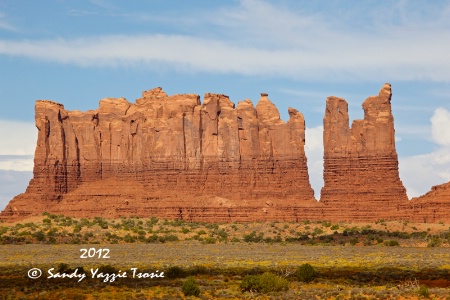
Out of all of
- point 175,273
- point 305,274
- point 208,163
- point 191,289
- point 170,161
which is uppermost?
point 170,161

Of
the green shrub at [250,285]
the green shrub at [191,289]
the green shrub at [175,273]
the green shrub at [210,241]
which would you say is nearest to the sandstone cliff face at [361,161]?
the green shrub at [210,241]

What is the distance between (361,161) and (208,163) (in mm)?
19435

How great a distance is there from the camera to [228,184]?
134000 mm

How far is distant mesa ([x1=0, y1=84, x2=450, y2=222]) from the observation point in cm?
13050

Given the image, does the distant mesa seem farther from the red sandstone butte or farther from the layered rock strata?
the layered rock strata

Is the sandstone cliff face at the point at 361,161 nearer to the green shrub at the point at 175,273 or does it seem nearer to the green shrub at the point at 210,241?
the green shrub at the point at 210,241

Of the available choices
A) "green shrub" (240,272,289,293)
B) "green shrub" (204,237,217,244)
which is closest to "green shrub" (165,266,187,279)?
"green shrub" (240,272,289,293)

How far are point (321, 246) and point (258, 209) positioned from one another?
33062mm

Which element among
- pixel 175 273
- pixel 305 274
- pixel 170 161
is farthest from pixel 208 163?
pixel 305 274

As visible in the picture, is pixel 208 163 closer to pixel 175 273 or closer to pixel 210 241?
pixel 210 241

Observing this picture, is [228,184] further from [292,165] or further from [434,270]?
[434,270]

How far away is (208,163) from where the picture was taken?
445ft

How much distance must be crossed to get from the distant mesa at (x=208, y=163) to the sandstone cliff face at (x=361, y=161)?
126mm

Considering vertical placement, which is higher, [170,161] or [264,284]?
[170,161]
